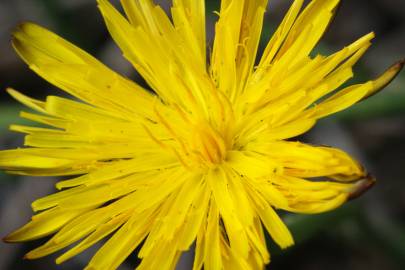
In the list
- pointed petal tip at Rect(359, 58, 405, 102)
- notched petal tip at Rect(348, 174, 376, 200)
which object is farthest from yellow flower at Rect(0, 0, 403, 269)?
notched petal tip at Rect(348, 174, 376, 200)

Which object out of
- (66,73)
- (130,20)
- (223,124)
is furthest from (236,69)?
(66,73)

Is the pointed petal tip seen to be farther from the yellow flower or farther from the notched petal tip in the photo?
the notched petal tip

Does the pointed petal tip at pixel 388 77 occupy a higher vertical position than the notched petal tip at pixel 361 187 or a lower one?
higher

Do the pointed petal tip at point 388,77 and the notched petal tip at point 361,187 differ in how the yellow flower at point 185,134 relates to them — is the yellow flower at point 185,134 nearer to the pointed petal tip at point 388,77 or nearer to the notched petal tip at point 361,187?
the pointed petal tip at point 388,77

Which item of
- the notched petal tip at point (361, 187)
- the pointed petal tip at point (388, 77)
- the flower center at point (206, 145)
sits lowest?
the notched petal tip at point (361, 187)

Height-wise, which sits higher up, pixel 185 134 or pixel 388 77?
pixel 185 134

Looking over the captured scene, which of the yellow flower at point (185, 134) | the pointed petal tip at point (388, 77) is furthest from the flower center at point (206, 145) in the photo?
the pointed petal tip at point (388, 77)

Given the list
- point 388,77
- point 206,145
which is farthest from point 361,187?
point 206,145

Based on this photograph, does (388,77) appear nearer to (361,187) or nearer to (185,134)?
(361,187)

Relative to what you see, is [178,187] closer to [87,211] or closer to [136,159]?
[136,159]
